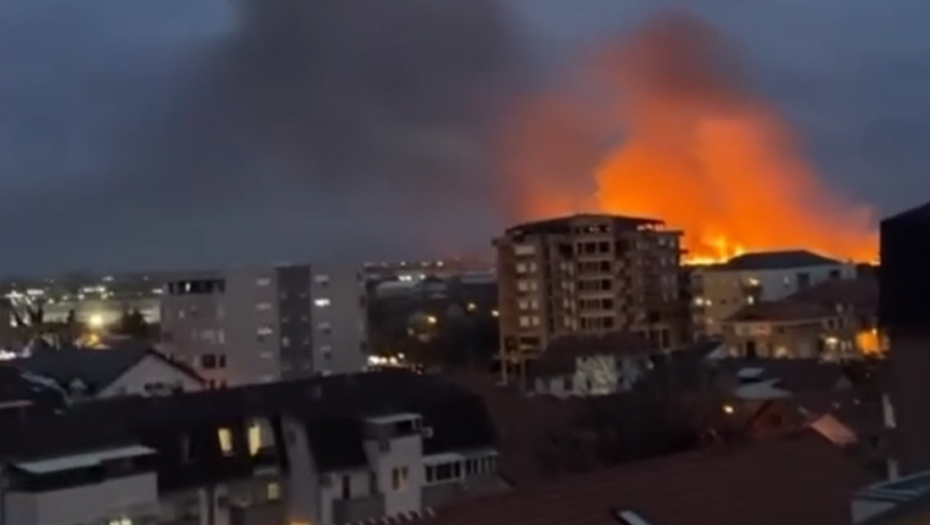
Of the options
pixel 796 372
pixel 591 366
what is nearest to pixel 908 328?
pixel 796 372

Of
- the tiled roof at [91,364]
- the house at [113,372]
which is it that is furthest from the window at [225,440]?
the tiled roof at [91,364]

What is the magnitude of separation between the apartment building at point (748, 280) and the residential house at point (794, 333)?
9.29 meters

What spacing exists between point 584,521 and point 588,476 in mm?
435

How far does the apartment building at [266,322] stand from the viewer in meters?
41.4

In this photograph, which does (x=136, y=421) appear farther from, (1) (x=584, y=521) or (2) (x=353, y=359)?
(2) (x=353, y=359)

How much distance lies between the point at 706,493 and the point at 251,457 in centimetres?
1125

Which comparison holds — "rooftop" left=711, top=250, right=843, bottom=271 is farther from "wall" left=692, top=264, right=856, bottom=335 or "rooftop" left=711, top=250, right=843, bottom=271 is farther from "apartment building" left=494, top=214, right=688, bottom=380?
"apartment building" left=494, top=214, right=688, bottom=380

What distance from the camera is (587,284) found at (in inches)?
2222

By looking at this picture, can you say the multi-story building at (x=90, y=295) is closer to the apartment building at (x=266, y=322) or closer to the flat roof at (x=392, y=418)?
the apartment building at (x=266, y=322)

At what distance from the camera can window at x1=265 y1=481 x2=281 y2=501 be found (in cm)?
1866

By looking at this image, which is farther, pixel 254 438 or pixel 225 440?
pixel 254 438

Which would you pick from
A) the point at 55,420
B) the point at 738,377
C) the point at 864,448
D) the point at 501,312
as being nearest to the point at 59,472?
the point at 55,420

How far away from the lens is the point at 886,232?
9812 mm

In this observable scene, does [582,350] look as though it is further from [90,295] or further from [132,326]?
[90,295]
